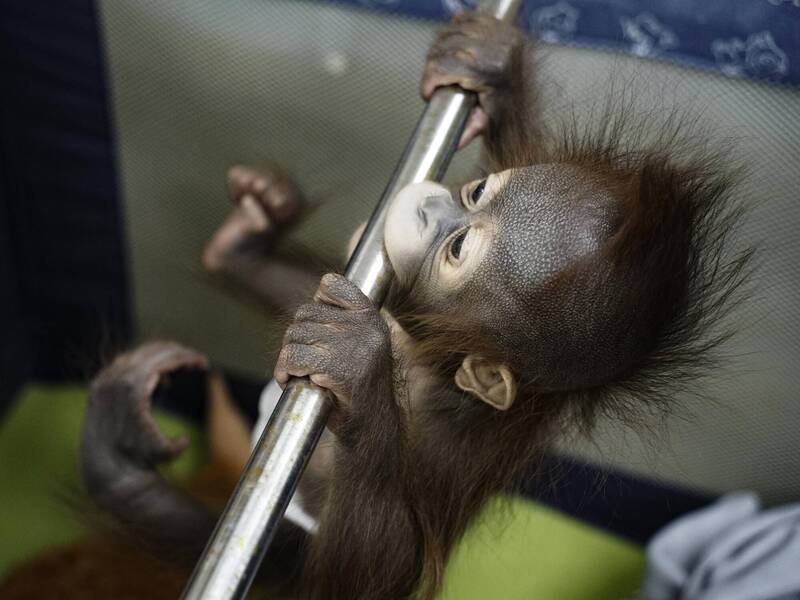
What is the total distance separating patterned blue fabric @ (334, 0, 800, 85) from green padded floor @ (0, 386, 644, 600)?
554mm

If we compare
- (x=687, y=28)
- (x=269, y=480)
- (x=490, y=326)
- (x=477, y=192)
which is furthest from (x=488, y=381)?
(x=687, y=28)

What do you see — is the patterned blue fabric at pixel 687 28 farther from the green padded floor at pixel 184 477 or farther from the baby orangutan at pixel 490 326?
the green padded floor at pixel 184 477

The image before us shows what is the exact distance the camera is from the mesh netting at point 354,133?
0.88 metres

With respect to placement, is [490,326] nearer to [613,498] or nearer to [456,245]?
[456,245]

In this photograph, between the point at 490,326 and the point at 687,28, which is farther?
the point at 687,28

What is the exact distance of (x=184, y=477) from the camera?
1254 mm

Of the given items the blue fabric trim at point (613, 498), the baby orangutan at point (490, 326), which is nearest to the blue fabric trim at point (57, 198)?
the blue fabric trim at point (613, 498)

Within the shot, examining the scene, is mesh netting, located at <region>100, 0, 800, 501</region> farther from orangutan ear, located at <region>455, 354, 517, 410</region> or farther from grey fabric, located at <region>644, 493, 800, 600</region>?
orangutan ear, located at <region>455, 354, 517, 410</region>

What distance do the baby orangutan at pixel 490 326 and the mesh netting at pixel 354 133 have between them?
0.40 feet

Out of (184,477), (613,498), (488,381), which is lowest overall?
(184,477)

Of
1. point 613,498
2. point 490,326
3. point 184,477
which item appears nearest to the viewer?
point 490,326

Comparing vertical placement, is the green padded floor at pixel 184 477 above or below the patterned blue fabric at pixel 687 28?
below

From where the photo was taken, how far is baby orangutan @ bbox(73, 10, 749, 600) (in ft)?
2.05

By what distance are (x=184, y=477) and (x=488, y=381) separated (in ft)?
2.29
